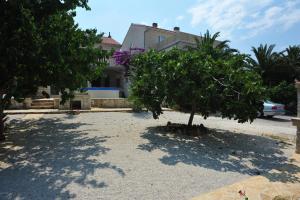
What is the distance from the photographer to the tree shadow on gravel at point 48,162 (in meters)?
5.10

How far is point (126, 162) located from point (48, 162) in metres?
1.74

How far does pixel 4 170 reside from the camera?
6207 millimetres

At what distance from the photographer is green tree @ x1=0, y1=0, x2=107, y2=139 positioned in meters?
7.29

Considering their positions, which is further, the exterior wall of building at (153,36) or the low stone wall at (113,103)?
the exterior wall of building at (153,36)

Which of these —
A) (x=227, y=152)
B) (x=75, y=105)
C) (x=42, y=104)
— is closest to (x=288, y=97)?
(x=75, y=105)

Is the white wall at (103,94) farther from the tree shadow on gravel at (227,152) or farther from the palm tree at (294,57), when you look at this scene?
the palm tree at (294,57)

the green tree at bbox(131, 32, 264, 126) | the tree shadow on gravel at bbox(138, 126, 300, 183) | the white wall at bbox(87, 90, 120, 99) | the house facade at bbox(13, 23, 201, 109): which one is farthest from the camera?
the white wall at bbox(87, 90, 120, 99)

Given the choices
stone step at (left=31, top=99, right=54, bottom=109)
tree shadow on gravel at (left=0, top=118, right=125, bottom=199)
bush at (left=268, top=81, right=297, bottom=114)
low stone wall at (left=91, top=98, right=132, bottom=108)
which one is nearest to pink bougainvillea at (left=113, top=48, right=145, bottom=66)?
low stone wall at (left=91, top=98, right=132, bottom=108)

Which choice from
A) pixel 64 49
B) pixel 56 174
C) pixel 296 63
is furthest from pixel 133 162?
pixel 296 63

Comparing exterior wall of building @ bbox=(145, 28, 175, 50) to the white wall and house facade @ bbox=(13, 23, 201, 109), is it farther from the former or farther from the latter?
the white wall

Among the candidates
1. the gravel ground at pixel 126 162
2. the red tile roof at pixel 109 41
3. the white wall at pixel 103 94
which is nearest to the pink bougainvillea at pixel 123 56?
the white wall at pixel 103 94

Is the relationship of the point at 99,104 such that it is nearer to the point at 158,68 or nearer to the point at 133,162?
the point at 158,68

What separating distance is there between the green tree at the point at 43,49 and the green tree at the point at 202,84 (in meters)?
1.90

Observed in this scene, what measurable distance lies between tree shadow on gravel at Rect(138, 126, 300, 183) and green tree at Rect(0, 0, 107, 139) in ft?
10.1
